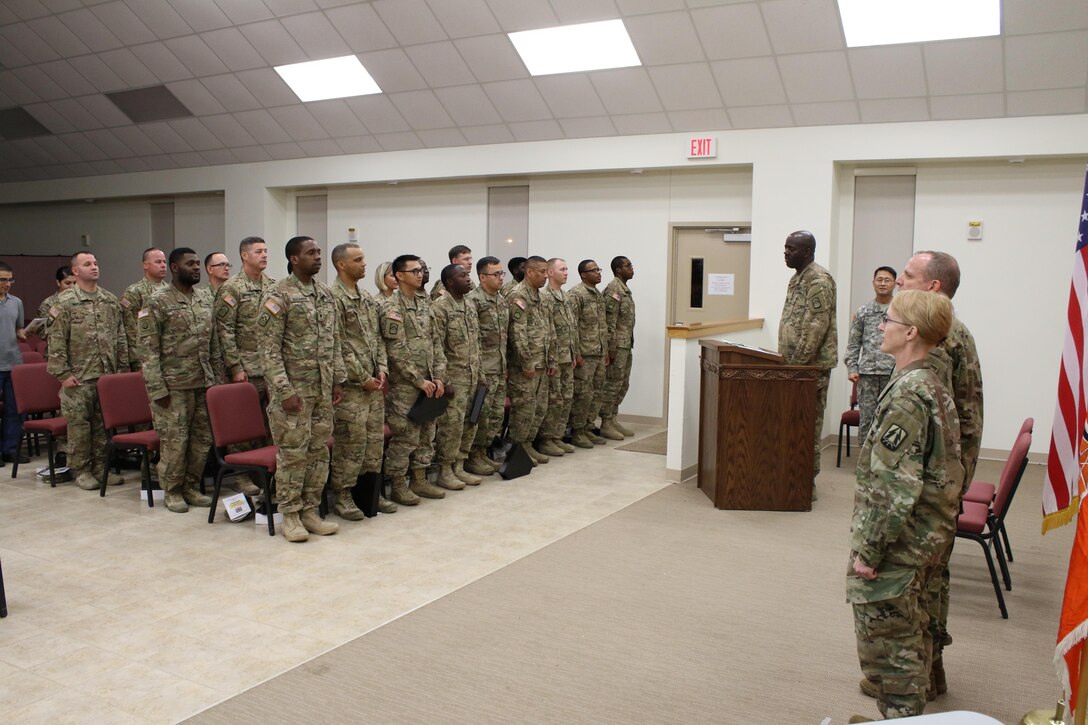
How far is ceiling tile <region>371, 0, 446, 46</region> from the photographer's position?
7812 millimetres

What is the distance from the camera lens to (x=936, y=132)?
722 centimetres

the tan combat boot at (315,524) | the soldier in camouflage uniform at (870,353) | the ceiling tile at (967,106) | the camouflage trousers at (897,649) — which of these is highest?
the ceiling tile at (967,106)

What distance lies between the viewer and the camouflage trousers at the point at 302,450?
4.68 meters

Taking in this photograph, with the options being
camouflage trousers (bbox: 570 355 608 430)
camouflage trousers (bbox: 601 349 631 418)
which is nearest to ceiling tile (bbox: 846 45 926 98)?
camouflage trousers (bbox: 601 349 631 418)

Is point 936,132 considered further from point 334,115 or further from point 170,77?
point 170,77

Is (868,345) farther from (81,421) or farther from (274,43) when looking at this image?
(274,43)

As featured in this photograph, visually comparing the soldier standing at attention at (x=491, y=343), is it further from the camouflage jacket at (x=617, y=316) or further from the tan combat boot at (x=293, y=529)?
the tan combat boot at (x=293, y=529)

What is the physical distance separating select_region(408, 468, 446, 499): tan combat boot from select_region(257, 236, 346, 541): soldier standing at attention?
0.96 meters

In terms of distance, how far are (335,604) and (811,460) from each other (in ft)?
10.5

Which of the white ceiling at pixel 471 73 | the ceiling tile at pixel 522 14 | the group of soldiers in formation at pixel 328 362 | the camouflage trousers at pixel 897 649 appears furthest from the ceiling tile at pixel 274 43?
the camouflage trousers at pixel 897 649

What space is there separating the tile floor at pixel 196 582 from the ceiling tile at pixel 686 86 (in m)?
3.72

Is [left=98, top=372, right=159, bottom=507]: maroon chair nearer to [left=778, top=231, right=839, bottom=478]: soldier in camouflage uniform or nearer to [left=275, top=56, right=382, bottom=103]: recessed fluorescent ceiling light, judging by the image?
[left=778, top=231, right=839, bottom=478]: soldier in camouflage uniform

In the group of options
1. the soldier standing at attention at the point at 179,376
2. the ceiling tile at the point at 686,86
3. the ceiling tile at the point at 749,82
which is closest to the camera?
the soldier standing at attention at the point at 179,376

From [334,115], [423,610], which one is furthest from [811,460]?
[334,115]
